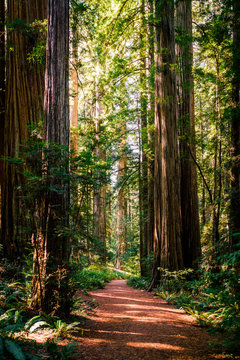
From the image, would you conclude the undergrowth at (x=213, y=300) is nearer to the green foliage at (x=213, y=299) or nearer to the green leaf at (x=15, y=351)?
the green foliage at (x=213, y=299)

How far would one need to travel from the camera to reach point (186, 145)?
807 cm

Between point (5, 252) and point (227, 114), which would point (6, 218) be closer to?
point (5, 252)

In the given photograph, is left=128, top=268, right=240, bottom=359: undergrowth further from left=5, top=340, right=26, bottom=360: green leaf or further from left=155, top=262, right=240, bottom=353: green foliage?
left=5, top=340, right=26, bottom=360: green leaf

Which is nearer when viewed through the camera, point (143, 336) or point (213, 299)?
point (143, 336)

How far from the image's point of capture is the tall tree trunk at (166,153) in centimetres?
650

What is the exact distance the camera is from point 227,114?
498 centimetres

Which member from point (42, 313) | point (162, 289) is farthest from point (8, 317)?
point (162, 289)

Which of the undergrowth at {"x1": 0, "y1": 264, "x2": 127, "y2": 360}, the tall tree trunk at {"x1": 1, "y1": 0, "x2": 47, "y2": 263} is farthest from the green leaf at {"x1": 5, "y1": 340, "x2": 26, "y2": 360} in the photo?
the tall tree trunk at {"x1": 1, "y1": 0, "x2": 47, "y2": 263}

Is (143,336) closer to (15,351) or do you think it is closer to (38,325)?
(38,325)

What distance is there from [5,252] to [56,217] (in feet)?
7.60

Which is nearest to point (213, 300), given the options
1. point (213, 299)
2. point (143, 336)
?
point (213, 299)

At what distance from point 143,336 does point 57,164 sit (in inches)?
102

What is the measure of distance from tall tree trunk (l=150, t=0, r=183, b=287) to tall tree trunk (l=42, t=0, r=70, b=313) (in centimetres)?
346

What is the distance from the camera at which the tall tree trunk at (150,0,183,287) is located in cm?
650
